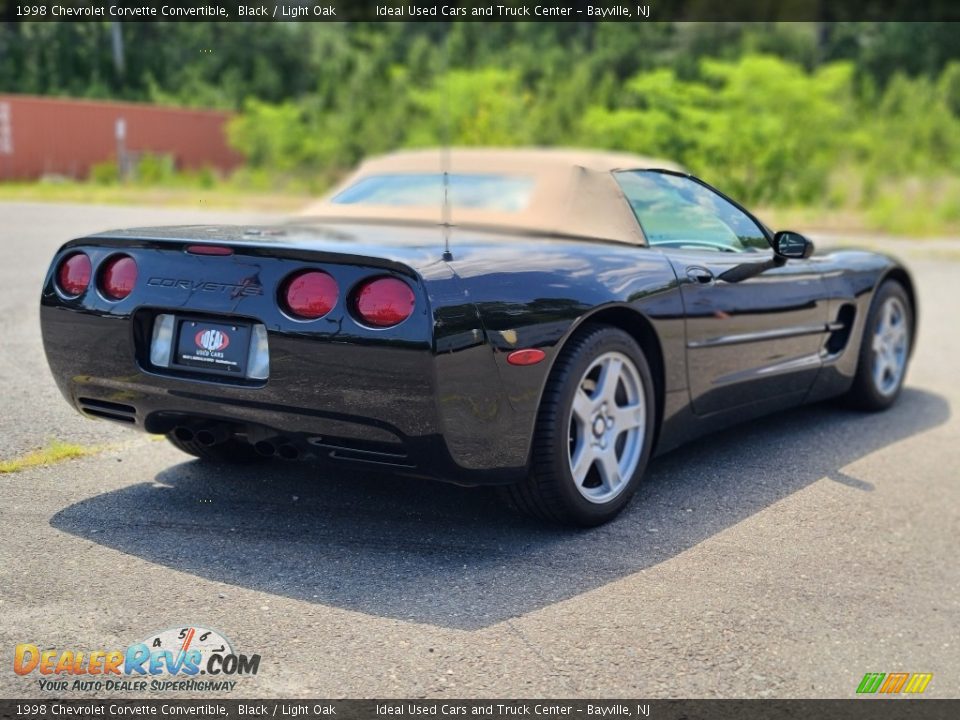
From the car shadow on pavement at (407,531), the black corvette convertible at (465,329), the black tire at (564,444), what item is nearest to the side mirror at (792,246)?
the black corvette convertible at (465,329)

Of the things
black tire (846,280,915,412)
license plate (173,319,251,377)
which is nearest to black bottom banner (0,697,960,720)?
license plate (173,319,251,377)

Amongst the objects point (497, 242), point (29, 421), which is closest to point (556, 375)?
point (497, 242)

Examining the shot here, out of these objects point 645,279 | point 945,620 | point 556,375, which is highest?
point 645,279

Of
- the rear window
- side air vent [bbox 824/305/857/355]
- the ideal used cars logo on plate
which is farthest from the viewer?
side air vent [bbox 824/305/857/355]

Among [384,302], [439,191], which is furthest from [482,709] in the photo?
[439,191]

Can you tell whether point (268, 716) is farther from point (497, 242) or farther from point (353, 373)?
point (497, 242)

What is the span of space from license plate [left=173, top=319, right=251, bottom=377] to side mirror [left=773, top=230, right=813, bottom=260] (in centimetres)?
248

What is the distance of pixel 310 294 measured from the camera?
11.1ft

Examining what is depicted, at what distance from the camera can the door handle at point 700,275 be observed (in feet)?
14.0

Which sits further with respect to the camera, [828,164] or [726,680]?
[828,164]

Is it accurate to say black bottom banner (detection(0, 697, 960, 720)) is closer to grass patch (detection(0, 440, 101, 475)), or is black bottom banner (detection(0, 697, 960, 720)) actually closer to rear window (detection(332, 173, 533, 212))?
grass patch (detection(0, 440, 101, 475))

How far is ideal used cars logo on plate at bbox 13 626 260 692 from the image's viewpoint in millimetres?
2613

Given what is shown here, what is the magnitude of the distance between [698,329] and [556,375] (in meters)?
0.90

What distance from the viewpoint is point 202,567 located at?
3.37 meters
